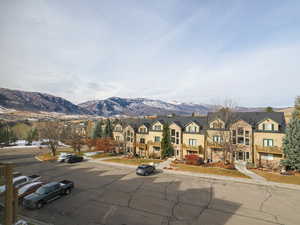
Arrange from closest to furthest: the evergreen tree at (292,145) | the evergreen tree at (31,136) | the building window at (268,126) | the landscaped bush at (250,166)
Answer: the evergreen tree at (292,145) → the landscaped bush at (250,166) → the building window at (268,126) → the evergreen tree at (31,136)

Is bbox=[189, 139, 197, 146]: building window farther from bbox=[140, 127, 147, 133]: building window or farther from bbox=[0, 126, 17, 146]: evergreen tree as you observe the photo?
bbox=[0, 126, 17, 146]: evergreen tree

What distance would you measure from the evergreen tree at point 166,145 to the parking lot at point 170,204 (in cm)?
1514

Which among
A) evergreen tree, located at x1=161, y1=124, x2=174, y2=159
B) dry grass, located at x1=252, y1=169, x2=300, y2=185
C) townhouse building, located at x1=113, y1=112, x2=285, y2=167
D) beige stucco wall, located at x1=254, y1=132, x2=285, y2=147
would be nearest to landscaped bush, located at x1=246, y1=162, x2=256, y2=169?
Answer: townhouse building, located at x1=113, y1=112, x2=285, y2=167

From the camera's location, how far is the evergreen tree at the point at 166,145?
3803 centimetres

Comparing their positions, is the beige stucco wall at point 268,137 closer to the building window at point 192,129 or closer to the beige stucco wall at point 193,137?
the beige stucco wall at point 193,137

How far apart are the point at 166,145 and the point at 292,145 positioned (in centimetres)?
2329

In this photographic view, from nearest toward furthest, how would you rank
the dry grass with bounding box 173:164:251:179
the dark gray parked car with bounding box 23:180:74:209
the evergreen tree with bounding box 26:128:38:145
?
the dark gray parked car with bounding box 23:180:74:209 < the dry grass with bounding box 173:164:251:179 < the evergreen tree with bounding box 26:128:38:145

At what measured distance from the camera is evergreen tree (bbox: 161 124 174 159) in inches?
1497

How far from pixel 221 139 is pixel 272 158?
30.9 ft

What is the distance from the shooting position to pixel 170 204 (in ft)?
50.7

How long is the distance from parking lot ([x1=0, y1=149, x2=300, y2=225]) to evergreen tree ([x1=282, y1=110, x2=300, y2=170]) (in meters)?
9.82

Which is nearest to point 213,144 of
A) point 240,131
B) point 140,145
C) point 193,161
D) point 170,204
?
point 240,131

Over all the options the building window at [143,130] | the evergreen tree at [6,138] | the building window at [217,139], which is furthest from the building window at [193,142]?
the evergreen tree at [6,138]

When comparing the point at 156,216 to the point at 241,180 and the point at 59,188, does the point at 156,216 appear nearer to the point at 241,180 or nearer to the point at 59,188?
the point at 59,188
